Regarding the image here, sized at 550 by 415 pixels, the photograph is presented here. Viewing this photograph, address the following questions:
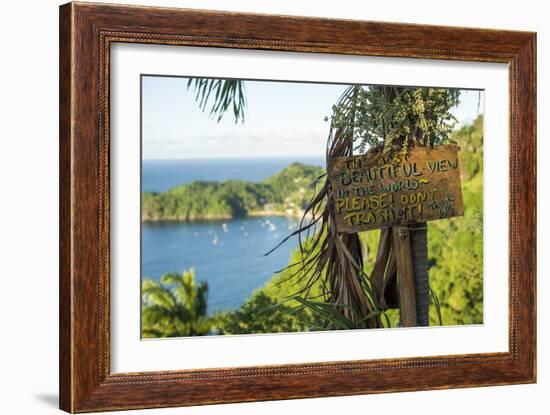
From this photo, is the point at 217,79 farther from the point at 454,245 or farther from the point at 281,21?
the point at 454,245

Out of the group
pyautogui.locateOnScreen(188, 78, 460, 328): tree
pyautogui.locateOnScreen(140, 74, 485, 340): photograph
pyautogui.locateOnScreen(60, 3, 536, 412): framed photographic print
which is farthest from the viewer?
pyautogui.locateOnScreen(188, 78, 460, 328): tree

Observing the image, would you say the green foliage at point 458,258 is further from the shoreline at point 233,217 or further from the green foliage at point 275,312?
the shoreline at point 233,217

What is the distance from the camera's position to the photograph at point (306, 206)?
2994 mm

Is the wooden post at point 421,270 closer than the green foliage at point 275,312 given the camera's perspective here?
No

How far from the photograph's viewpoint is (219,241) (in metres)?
3.05

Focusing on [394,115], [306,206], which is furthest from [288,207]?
[394,115]

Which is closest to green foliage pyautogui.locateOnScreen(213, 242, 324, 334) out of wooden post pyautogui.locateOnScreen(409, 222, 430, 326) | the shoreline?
the shoreline

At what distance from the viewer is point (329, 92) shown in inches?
123

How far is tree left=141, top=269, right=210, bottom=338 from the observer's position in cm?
297

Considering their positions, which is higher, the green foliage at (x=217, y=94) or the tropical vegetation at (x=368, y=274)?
the green foliage at (x=217, y=94)

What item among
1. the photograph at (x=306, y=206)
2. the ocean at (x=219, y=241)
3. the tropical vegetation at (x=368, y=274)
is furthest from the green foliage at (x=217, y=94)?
the tropical vegetation at (x=368, y=274)

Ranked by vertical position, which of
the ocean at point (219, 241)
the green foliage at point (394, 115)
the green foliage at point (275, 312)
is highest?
the green foliage at point (394, 115)

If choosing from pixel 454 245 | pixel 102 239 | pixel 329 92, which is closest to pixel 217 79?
pixel 329 92

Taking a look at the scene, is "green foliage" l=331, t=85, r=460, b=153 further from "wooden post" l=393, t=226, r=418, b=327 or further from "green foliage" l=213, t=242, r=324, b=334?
"green foliage" l=213, t=242, r=324, b=334
